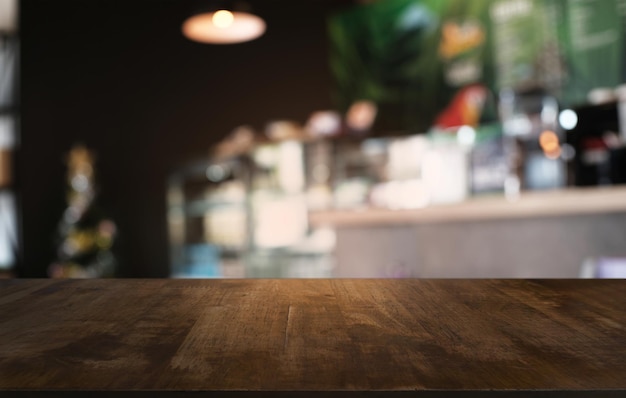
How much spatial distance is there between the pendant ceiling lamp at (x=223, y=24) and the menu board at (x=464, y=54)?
4.77 feet

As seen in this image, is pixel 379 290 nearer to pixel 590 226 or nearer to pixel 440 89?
pixel 590 226

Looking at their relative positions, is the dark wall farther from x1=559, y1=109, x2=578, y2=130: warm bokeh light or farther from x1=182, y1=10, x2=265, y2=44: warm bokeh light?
x1=559, y1=109, x2=578, y2=130: warm bokeh light

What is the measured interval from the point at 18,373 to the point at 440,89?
4.66 m

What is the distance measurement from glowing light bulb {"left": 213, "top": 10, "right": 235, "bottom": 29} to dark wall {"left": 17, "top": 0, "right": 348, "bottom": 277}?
3277mm

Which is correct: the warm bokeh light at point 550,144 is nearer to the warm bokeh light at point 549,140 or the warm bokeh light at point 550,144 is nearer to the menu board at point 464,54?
the warm bokeh light at point 549,140

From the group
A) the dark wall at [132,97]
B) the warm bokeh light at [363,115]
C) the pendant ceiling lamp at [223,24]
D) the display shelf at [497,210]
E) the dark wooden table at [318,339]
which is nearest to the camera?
the dark wooden table at [318,339]

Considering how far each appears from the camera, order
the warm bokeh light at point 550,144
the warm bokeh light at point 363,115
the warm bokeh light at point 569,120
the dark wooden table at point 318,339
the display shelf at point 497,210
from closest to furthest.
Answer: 1. the dark wooden table at point 318,339
2. the display shelf at point 497,210
3. the warm bokeh light at point 569,120
4. the warm bokeh light at point 550,144
5. the warm bokeh light at point 363,115

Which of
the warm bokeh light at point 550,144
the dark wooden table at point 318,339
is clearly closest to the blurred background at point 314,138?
the warm bokeh light at point 550,144

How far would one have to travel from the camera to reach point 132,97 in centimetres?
752

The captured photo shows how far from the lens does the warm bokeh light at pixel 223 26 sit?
3775mm

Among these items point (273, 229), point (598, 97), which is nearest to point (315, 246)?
point (273, 229)

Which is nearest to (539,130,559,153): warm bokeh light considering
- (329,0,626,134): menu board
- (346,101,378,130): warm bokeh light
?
(329,0,626,134): menu board

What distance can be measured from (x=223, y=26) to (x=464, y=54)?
1665 mm

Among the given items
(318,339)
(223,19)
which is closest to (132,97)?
(223,19)
